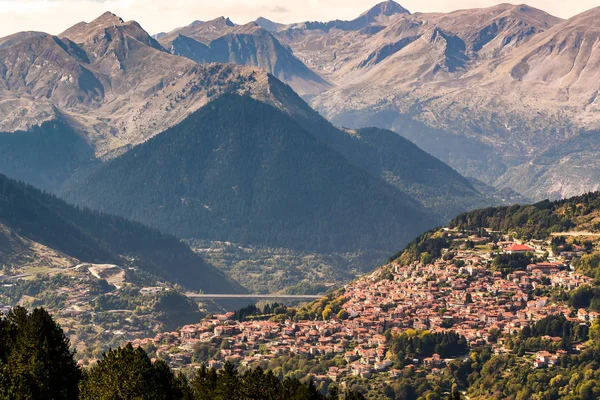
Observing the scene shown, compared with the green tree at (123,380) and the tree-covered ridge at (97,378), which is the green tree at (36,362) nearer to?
the tree-covered ridge at (97,378)

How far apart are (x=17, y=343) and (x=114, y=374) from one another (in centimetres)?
1167

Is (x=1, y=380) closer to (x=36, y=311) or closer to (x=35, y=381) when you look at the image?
(x=35, y=381)

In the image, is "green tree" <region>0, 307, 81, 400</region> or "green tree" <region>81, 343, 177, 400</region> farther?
"green tree" <region>81, 343, 177, 400</region>

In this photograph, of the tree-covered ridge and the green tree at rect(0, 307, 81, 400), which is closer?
the green tree at rect(0, 307, 81, 400)

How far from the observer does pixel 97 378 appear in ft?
450

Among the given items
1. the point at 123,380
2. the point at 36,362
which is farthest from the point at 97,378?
the point at 36,362

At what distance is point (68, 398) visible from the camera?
141500 mm

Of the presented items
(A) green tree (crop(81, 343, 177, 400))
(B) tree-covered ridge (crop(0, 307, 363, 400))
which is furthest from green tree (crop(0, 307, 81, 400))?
(A) green tree (crop(81, 343, 177, 400))

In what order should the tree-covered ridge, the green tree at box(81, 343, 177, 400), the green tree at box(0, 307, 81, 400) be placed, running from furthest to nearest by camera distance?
the tree-covered ridge → the green tree at box(81, 343, 177, 400) → the green tree at box(0, 307, 81, 400)

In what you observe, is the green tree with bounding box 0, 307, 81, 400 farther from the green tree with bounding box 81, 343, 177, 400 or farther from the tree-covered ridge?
the green tree with bounding box 81, 343, 177, 400

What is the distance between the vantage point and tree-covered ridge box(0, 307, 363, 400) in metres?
136

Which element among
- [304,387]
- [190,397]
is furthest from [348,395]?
[190,397]

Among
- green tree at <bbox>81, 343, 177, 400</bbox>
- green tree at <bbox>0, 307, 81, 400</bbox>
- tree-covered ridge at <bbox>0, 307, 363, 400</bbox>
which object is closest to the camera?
green tree at <bbox>0, 307, 81, 400</bbox>

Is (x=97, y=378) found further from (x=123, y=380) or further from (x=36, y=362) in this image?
(x=36, y=362)
